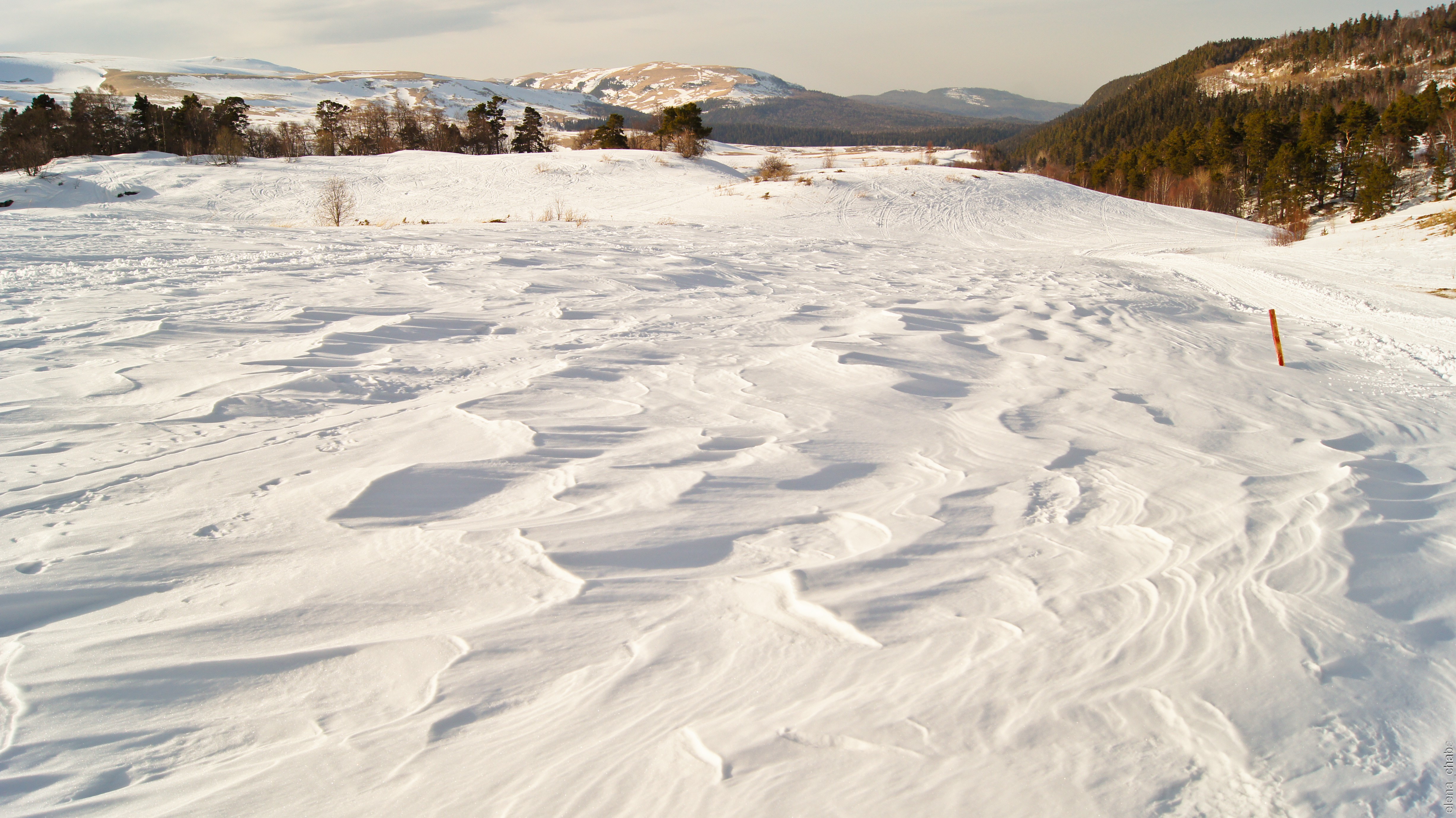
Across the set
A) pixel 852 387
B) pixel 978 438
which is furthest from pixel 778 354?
pixel 978 438

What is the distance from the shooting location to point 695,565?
2.34m

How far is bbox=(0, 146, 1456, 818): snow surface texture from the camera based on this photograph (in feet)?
5.16

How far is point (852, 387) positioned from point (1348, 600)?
250 cm

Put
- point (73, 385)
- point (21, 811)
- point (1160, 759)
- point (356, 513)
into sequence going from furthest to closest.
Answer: point (73, 385) < point (356, 513) < point (1160, 759) < point (21, 811)

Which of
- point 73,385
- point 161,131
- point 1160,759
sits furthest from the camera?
point 161,131

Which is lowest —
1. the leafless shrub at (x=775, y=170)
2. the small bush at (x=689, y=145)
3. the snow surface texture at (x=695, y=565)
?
the snow surface texture at (x=695, y=565)

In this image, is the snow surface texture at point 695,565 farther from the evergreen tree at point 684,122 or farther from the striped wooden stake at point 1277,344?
the evergreen tree at point 684,122

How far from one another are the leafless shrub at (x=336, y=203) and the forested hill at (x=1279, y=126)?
114 ft

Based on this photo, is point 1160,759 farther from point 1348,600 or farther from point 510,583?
point 510,583

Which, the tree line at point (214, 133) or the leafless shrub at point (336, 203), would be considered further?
the tree line at point (214, 133)

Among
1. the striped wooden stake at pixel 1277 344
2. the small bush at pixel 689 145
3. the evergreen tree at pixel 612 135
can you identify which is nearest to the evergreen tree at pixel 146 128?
the evergreen tree at pixel 612 135

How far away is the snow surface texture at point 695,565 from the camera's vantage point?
1574mm

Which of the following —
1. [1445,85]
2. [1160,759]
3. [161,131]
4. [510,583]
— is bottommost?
[1160,759]

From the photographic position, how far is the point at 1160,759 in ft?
5.37
